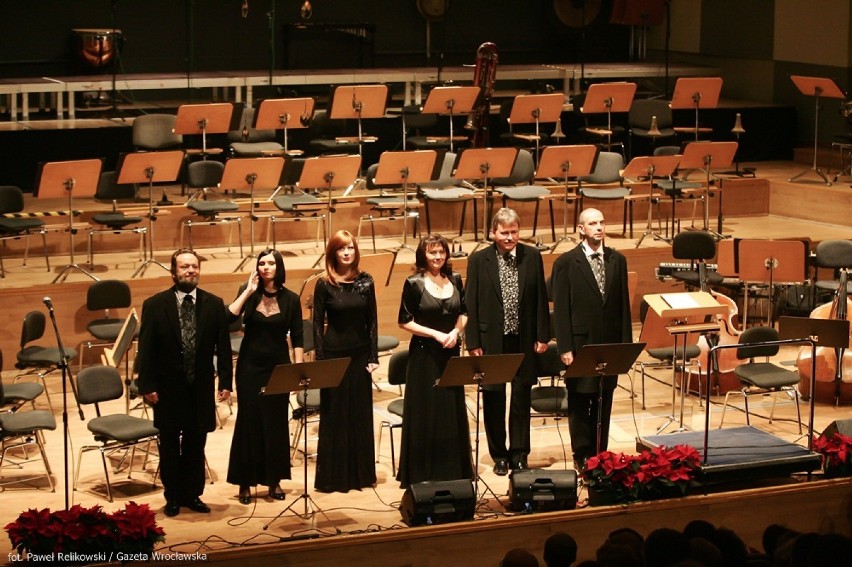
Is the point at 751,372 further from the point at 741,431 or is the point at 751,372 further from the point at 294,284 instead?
the point at 294,284

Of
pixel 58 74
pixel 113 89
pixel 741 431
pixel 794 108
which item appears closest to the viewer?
pixel 741 431

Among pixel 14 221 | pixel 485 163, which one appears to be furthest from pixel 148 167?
pixel 485 163

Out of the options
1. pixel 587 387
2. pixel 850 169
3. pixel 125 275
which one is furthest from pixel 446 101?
pixel 587 387

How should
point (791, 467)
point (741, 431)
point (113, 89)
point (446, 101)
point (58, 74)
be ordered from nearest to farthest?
point (791, 467) < point (741, 431) < point (446, 101) < point (113, 89) < point (58, 74)

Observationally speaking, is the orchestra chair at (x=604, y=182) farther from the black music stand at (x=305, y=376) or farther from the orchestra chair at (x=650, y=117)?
the black music stand at (x=305, y=376)

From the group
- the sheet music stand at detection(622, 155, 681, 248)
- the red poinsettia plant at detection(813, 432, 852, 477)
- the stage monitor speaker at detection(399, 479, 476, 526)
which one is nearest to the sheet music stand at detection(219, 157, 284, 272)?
the sheet music stand at detection(622, 155, 681, 248)

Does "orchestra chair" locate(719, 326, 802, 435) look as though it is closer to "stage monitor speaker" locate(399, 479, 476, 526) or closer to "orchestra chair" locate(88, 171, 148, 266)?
"stage monitor speaker" locate(399, 479, 476, 526)

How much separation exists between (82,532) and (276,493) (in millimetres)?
1571

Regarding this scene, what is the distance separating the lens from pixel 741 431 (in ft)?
23.5

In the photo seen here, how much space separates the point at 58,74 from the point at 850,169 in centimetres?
893

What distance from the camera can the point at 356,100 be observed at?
450 inches

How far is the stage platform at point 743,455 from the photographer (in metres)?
6.48

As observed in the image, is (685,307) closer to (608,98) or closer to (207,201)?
(207,201)

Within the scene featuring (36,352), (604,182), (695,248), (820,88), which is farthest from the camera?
(820,88)
